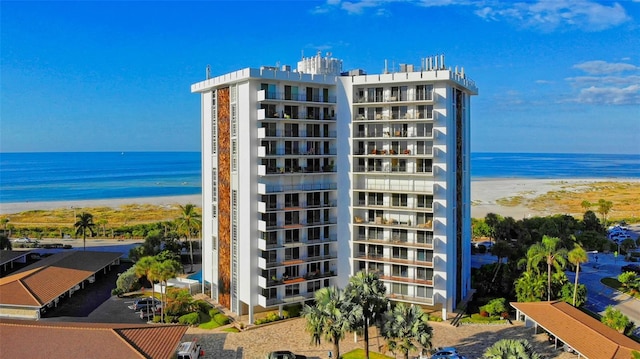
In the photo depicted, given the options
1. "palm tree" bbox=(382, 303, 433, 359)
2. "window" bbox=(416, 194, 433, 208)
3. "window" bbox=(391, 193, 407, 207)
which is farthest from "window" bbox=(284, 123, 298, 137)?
"palm tree" bbox=(382, 303, 433, 359)

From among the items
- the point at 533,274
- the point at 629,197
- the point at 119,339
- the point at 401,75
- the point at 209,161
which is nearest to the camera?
the point at 119,339

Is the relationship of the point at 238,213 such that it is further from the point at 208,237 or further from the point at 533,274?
the point at 533,274

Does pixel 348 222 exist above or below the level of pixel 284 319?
above

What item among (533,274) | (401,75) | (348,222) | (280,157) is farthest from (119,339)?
(533,274)

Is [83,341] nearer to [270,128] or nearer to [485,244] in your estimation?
[270,128]

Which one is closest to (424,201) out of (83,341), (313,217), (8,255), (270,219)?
(313,217)

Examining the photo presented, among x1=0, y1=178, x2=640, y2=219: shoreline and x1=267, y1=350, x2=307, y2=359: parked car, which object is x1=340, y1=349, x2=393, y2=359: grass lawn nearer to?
x1=267, y1=350, x2=307, y2=359: parked car
